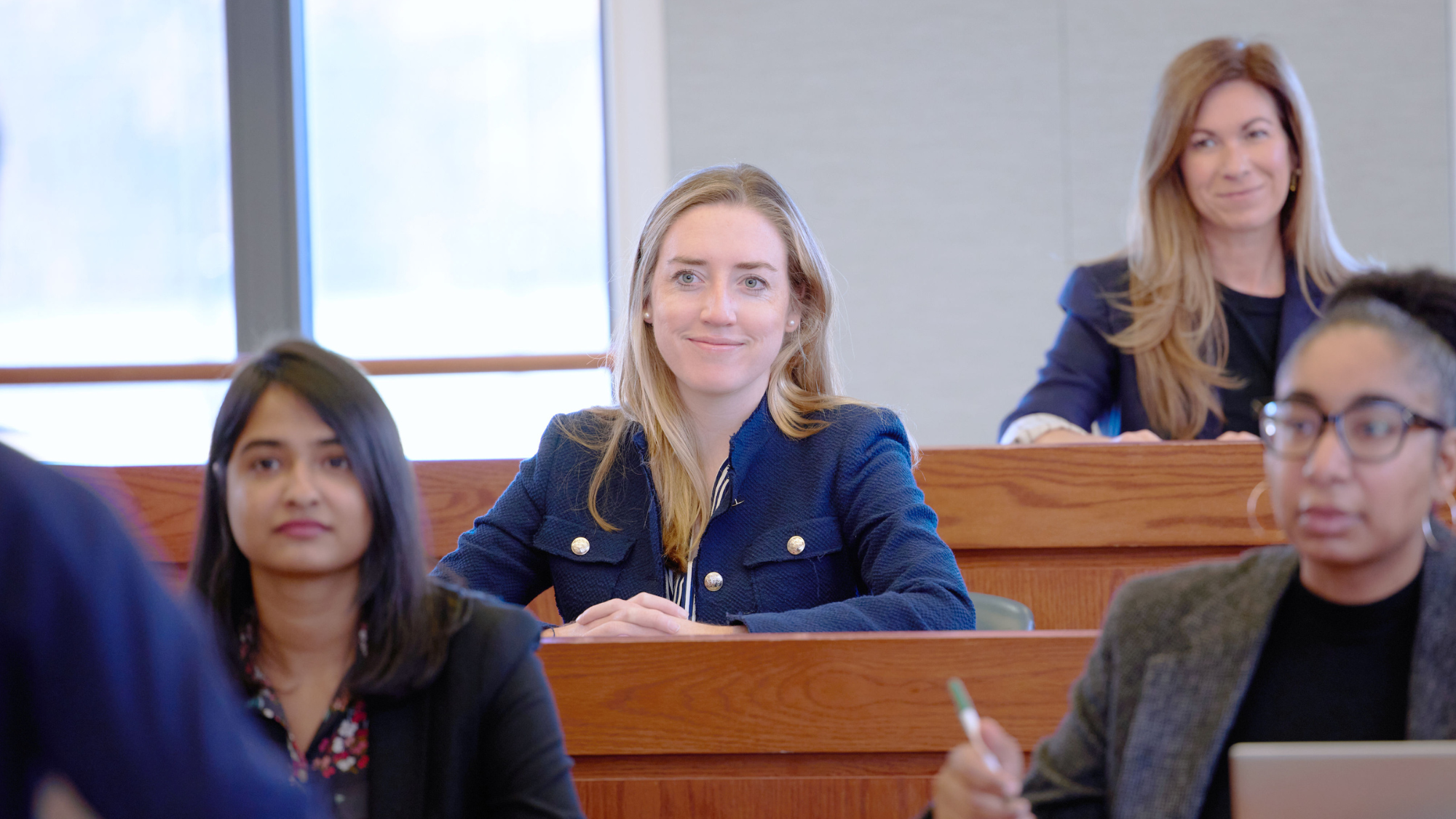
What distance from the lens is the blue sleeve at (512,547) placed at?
1.97 m

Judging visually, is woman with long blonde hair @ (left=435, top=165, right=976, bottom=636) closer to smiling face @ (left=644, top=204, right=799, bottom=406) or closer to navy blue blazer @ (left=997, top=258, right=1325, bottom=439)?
smiling face @ (left=644, top=204, right=799, bottom=406)

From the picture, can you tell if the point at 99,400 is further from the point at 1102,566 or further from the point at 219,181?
the point at 1102,566

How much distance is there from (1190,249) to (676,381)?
1218mm

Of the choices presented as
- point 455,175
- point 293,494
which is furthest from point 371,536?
point 455,175

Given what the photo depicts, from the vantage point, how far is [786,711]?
1.42 meters

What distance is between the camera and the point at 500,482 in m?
2.40

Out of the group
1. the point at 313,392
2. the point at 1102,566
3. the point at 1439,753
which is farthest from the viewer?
the point at 1102,566

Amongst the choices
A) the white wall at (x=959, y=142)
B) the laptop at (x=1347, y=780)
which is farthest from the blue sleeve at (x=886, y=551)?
the white wall at (x=959, y=142)

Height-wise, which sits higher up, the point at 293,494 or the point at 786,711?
the point at 293,494

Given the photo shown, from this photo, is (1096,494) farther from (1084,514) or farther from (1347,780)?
(1347,780)

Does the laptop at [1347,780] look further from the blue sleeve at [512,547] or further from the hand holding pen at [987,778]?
the blue sleeve at [512,547]

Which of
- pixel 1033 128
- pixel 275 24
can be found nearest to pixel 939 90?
pixel 1033 128

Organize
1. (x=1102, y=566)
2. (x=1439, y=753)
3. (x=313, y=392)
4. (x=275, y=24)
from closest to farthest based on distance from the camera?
(x=1439, y=753) < (x=313, y=392) < (x=1102, y=566) < (x=275, y=24)

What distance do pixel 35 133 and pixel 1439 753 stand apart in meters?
5.22
